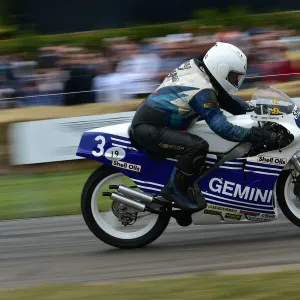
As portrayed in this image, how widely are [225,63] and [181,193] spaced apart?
3.72ft

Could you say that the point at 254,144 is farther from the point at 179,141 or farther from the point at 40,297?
the point at 40,297

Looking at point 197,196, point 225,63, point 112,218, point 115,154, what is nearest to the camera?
point 225,63

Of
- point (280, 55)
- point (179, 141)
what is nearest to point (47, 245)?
point (179, 141)

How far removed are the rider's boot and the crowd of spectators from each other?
502cm

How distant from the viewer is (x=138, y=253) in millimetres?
6801

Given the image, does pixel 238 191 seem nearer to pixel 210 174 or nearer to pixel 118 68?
pixel 210 174

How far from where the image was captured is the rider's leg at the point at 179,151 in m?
6.60

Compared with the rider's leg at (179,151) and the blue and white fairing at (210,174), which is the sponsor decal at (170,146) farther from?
the blue and white fairing at (210,174)

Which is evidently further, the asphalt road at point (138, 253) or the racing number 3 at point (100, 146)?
the racing number 3 at point (100, 146)

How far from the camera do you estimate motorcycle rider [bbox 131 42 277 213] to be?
6.50 meters

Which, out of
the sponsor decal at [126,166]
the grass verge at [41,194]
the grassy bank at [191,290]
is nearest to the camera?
the grassy bank at [191,290]

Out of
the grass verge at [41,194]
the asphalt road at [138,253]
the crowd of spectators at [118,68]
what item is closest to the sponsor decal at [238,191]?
the asphalt road at [138,253]

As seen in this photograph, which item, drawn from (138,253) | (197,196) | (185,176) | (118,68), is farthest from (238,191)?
(118,68)

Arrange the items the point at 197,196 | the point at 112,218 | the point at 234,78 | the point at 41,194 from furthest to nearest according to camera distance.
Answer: the point at 41,194, the point at 112,218, the point at 197,196, the point at 234,78
